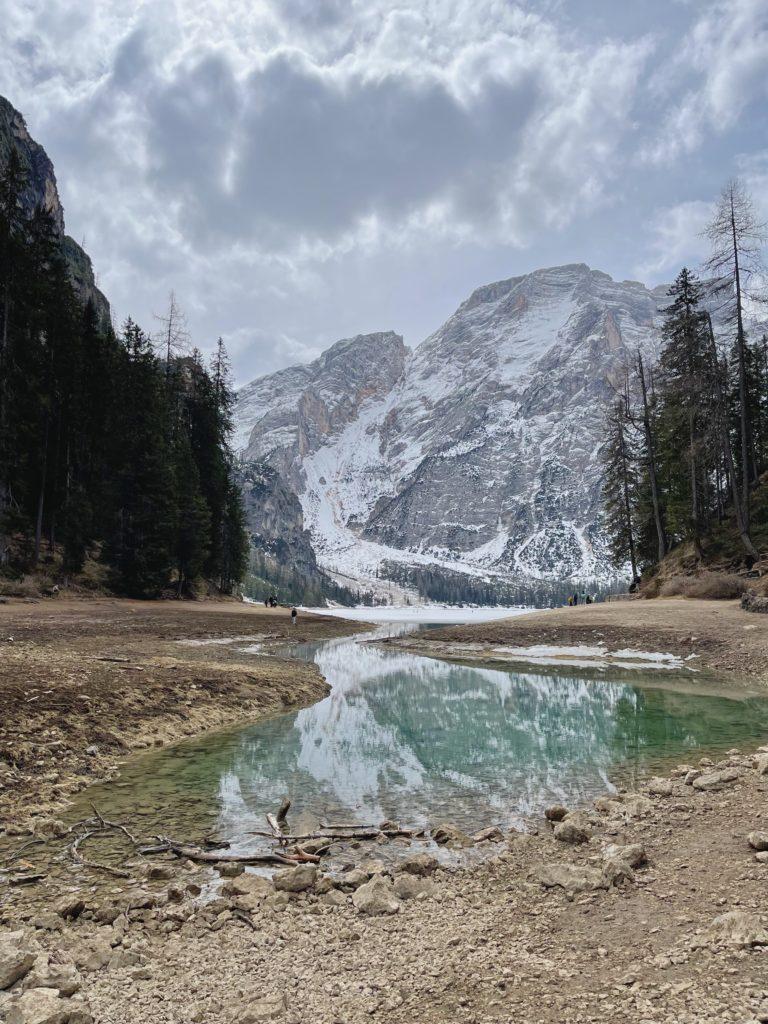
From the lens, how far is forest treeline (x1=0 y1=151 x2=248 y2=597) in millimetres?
36219

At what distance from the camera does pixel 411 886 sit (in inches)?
206

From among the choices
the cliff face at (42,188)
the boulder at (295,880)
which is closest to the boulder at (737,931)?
the boulder at (295,880)

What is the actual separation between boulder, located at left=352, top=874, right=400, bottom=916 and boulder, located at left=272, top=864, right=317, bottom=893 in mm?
457

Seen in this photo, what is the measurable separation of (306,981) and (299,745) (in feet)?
26.4

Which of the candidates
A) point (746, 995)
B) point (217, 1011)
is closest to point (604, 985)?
point (746, 995)

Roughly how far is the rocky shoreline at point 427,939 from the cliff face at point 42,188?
108 m

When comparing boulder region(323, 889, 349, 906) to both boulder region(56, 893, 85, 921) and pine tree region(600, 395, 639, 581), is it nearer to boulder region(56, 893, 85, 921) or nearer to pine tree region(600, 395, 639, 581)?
boulder region(56, 893, 85, 921)

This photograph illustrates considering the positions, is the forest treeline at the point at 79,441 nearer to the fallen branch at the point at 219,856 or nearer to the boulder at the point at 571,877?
the fallen branch at the point at 219,856

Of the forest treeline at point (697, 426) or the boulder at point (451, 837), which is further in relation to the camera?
the forest treeline at point (697, 426)

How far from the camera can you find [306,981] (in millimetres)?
3795

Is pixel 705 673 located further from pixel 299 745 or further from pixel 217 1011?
pixel 217 1011

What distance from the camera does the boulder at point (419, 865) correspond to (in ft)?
18.6

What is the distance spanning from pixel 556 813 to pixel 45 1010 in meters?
5.78

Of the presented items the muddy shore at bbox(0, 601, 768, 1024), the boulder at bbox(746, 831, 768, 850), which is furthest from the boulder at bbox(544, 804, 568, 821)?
the boulder at bbox(746, 831, 768, 850)
